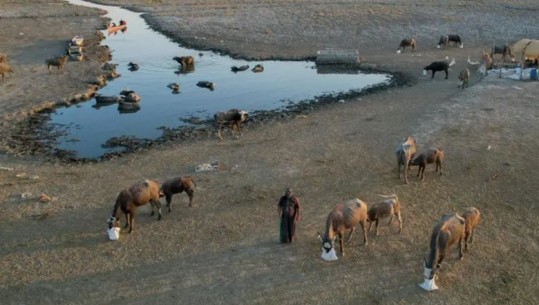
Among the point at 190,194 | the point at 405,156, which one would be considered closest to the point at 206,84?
the point at 190,194

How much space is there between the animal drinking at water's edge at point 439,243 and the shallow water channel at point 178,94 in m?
14.9

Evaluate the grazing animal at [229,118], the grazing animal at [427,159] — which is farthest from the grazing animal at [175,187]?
the grazing animal at [427,159]

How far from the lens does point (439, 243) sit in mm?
12398

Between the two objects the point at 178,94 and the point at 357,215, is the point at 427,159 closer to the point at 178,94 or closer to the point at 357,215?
the point at 357,215

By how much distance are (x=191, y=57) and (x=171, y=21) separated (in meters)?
16.7

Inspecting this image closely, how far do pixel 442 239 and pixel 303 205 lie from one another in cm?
512

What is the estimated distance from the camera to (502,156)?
19828 mm

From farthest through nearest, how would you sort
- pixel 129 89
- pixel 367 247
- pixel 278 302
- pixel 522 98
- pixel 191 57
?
1. pixel 191 57
2. pixel 129 89
3. pixel 522 98
4. pixel 367 247
5. pixel 278 302

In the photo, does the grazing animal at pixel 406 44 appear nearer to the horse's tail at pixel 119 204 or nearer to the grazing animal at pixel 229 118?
the grazing animal at pixel 229 118

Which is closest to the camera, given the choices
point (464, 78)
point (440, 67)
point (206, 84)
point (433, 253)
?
point (433, 253)

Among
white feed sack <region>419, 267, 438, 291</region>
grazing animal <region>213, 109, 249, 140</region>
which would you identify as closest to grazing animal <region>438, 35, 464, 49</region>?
grazing animal <region>213, 109, 249, 140</region>

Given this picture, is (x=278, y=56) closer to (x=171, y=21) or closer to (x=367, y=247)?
(x=171, y=21)

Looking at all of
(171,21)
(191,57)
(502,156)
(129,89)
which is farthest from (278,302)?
(171,21)

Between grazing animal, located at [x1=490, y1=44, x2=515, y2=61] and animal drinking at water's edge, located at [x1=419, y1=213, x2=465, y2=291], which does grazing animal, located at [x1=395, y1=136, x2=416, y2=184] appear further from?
grazing animal, located at [x1=490, y1=44, x2=515, y2=61]
